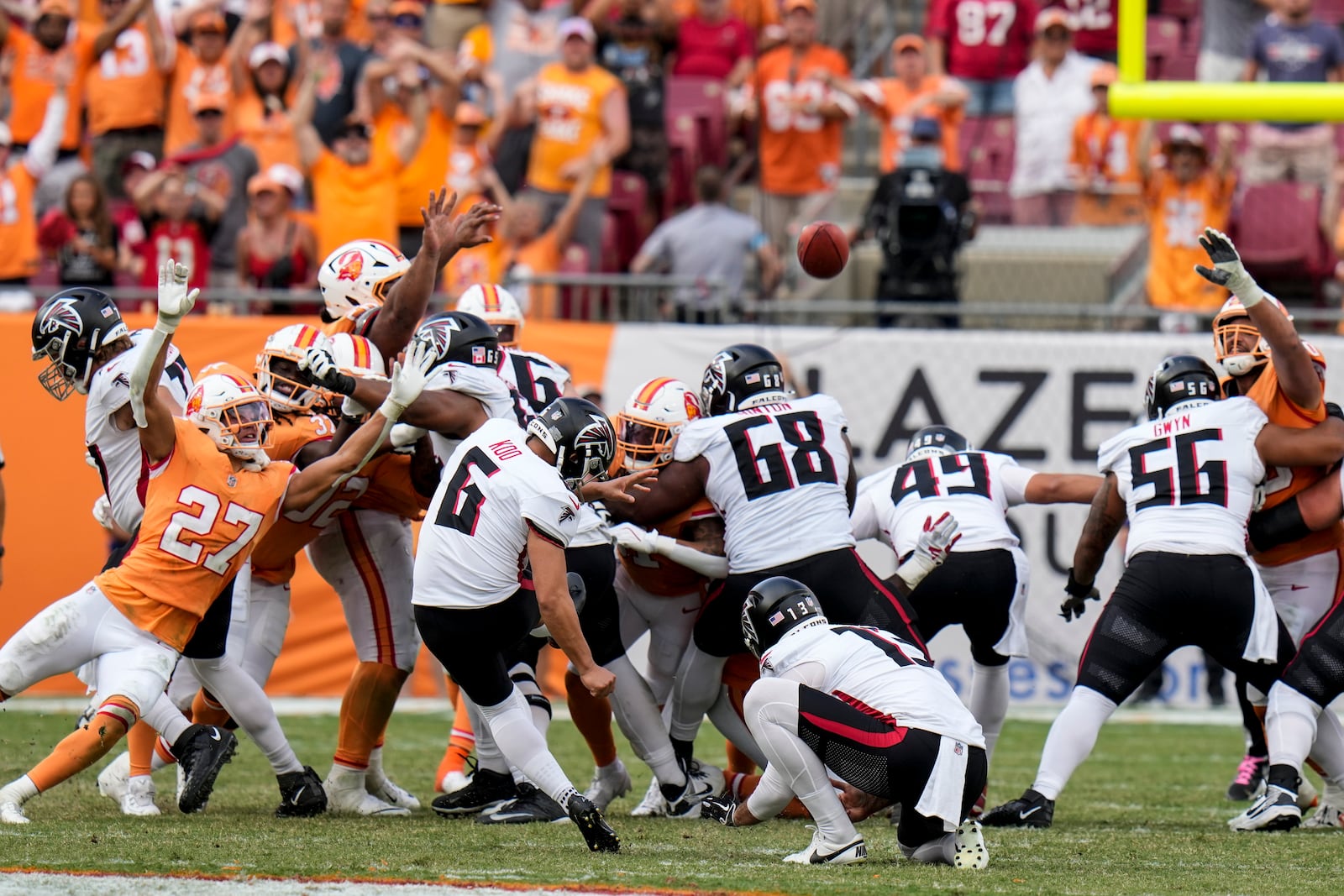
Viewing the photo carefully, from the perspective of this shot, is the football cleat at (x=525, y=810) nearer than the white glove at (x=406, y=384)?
No

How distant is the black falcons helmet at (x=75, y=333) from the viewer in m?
6.27

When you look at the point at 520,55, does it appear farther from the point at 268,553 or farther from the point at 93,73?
the point at 268,553

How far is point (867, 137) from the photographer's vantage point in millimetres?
13883

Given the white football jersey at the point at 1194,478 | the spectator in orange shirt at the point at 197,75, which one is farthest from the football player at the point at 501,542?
the spectator in orange shirt at the point at 197,75

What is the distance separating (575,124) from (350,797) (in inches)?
269

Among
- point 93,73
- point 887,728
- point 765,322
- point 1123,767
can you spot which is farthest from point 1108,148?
point 887,728

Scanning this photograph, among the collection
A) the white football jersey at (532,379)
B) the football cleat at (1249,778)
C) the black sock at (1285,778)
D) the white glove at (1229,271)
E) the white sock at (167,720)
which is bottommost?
the football cleat at (1249,778)

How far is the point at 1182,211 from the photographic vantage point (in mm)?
11586

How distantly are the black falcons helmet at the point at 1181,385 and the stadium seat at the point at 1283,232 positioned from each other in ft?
17.2

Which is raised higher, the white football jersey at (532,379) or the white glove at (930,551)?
the white football jersey at (532,379)

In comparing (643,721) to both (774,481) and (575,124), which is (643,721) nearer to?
(774,481)

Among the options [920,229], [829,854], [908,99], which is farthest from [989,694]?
[908,99]

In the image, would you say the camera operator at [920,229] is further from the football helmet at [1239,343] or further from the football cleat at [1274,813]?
the football cleat at [1274,813]

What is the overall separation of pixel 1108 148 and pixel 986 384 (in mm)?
2540
